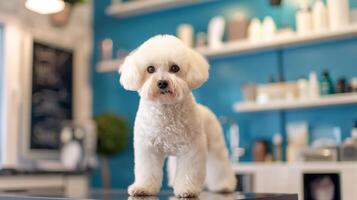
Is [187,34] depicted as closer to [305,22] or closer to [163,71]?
[305,22]

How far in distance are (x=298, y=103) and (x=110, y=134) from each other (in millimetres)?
1617

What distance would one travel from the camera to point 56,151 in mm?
4383

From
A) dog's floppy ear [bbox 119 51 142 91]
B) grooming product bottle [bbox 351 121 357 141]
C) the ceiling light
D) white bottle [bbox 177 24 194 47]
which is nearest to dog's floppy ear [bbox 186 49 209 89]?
dog's floppy ear [bbox 119 51 142 91]

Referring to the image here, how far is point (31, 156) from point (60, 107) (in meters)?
0.54

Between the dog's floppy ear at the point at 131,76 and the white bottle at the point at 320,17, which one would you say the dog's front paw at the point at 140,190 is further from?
the white bottle at the point at 320,17

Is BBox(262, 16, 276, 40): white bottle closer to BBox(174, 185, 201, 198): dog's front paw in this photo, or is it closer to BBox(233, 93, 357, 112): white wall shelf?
BBox(233, 93, 357, 112): white wall shelf

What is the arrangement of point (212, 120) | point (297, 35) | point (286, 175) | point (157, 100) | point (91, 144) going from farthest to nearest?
point (91, 144)
point (297, 35)
point (286, 175)
point (212, 120)
point (157, 100)

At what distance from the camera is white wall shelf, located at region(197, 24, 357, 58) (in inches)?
134

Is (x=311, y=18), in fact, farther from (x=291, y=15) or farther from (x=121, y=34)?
(x=121, y=34)

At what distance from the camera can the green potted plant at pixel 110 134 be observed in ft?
13.9

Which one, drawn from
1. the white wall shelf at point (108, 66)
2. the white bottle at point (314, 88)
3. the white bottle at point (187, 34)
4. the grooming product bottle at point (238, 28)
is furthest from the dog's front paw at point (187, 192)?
the white wall shelf at point (108, 66)

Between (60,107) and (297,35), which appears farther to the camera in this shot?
(60,107)

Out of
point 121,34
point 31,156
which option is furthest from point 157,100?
point 121,34

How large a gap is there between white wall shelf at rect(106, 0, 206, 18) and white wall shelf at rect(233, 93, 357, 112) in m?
1.04
